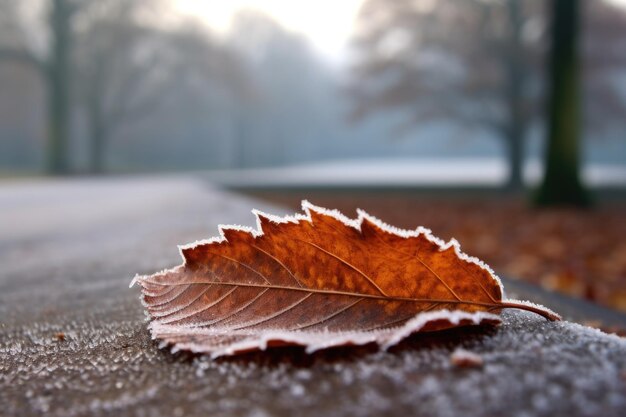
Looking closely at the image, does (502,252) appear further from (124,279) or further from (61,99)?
(61,99)

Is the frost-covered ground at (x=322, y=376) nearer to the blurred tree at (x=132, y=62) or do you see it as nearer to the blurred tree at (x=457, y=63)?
the blurred tree at (x=457, y=63)

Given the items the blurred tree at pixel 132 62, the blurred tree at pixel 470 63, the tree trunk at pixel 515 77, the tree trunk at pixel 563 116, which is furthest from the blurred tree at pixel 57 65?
the tree trunk at pixel 563 116

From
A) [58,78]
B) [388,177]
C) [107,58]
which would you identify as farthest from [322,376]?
[107,58]

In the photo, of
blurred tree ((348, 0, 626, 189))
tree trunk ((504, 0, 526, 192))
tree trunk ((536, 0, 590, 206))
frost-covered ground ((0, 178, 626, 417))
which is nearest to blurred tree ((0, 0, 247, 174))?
blurred tree ((348, 0, 626, 189))

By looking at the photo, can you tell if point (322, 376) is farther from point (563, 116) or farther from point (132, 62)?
point (132, 62)

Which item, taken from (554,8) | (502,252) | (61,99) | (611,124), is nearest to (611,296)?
(502,252)

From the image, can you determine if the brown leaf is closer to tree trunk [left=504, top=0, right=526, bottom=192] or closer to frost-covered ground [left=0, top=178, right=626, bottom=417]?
frost-covered ground [left=0, top=178, right=626, bottom=417]
